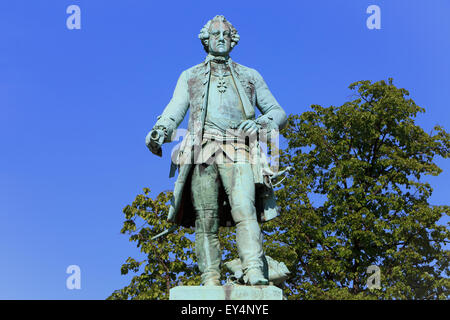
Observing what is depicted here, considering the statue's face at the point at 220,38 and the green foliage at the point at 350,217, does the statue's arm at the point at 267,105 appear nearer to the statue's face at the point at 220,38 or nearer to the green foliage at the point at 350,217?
A: the statue's face at the point at 220,38

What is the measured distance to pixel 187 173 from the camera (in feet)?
31.2

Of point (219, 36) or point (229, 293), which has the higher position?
point (219, 36)

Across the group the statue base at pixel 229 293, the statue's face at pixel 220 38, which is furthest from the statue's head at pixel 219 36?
the statue base at pixel 229 293

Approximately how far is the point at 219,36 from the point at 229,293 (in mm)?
3440

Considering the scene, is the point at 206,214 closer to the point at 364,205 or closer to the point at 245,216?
the point at 245,216

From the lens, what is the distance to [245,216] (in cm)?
909

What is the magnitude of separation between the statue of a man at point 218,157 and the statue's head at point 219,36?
0.01 metres

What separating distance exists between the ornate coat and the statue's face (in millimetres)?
155

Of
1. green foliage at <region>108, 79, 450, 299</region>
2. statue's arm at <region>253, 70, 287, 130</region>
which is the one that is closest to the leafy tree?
green foliage at <region>108, 79, 450, 299</region>

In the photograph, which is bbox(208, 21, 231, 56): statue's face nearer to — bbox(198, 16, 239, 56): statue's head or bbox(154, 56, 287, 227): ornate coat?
bbox(198, 16, 239, 56): statue's head

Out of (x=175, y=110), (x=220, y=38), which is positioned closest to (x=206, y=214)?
(x=175, y=110)

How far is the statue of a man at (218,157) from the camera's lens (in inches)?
363

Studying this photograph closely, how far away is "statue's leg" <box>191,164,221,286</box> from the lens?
9.38m
